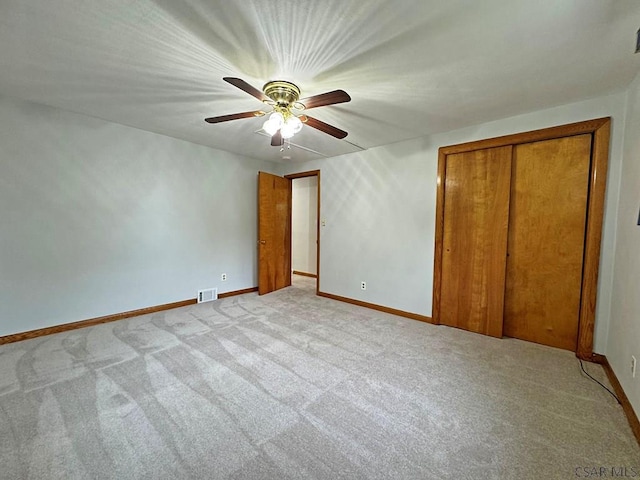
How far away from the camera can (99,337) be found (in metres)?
2.70

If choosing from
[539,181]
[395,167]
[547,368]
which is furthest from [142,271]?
[539,181]

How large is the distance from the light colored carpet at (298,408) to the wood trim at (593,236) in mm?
258

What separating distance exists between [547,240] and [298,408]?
284cm

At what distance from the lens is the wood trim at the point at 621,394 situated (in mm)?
1534

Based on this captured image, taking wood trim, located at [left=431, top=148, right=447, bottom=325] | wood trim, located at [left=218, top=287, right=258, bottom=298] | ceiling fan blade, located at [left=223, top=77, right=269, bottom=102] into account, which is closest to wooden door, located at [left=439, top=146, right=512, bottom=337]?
wood trim, located at [left=431, top=148, right=447, bottom=325]

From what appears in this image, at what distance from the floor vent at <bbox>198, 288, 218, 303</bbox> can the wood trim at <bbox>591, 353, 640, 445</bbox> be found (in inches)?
171

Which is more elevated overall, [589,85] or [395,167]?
[589,85]

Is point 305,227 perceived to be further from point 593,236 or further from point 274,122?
point 593,236

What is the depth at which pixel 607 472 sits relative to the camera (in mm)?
1293

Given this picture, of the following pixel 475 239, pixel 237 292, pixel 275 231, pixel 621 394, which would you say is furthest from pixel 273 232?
pixel 621 394

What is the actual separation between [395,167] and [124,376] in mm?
3623

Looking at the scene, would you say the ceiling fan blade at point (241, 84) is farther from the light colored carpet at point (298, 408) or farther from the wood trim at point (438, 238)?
the wood trim at point (438, 238)

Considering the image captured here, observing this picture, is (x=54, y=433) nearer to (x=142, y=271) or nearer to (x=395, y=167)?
(x=142, y=271)

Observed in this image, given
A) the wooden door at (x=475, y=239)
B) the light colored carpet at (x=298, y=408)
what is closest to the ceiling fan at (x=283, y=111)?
the wooden door at (x=475, y=239)
